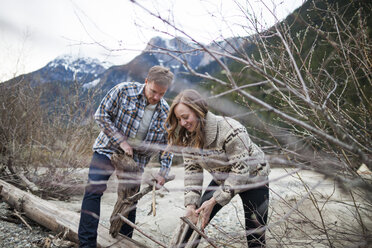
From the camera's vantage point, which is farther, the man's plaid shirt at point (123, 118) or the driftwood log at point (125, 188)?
the man's plaid shirt at point (123, 118)

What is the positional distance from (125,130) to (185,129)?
778mm

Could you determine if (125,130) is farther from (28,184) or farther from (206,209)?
(28,184)

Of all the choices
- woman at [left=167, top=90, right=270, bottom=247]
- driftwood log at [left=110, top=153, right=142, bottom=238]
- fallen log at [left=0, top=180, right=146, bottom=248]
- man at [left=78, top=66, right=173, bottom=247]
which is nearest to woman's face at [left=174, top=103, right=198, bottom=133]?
woman at [left=167, top=90, right=270, bottom=247]

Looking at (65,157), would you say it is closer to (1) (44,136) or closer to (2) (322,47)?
(1) (44,136)

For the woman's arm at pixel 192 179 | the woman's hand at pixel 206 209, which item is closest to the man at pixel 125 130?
the woman's arm at pixel 192 179

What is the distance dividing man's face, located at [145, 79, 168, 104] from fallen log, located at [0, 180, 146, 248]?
1.39m

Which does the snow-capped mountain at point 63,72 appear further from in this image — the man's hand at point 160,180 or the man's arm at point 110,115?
the man's hand at point 160,180

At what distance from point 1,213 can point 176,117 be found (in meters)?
3.30

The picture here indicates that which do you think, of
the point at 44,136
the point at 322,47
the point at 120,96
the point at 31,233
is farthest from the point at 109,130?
the point at 44,136

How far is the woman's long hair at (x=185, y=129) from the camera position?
5.87ft

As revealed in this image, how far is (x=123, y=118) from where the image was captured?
2467 millimetres

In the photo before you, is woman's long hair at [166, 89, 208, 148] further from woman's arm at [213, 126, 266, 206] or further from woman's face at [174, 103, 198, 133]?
woman's arm at [213, 126, 266, 206]

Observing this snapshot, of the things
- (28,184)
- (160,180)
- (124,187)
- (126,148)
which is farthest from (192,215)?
(28,184)

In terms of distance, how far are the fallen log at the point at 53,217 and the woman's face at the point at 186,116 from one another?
1.31 meters
